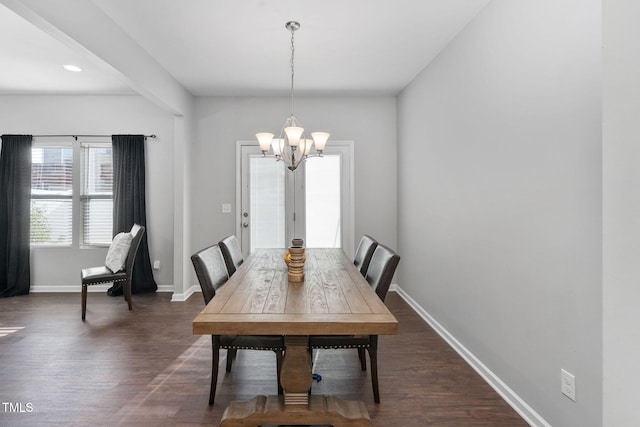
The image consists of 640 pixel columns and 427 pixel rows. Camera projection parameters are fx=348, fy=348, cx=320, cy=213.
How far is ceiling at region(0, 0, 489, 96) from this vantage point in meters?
2.48

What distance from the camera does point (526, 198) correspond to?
198 cm

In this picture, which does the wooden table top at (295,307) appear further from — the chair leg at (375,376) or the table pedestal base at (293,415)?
the table pedestal base at (293,415)

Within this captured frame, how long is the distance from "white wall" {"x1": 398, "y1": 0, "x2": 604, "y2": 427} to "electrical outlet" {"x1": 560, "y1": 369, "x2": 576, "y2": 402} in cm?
A: 3

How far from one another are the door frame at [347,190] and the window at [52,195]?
2258mm

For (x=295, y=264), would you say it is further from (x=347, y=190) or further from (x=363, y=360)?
(x=347, y=190)

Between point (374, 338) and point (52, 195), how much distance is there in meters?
4.80

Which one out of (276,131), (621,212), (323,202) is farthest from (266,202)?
(621,212)

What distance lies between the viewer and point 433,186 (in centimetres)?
343

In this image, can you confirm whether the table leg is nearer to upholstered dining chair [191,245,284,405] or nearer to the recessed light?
upholstered dining chair [191,245,284,405]

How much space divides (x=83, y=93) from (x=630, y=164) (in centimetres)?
551

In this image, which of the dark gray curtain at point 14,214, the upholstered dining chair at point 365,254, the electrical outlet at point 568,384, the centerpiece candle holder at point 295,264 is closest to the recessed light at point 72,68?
the dark gray curtain at point 14,214

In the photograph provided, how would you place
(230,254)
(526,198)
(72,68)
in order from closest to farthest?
(526,198) < (230,254) < (72,68)

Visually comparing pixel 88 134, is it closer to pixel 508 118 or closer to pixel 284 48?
→ pixel 284 48

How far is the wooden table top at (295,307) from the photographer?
1506mm
